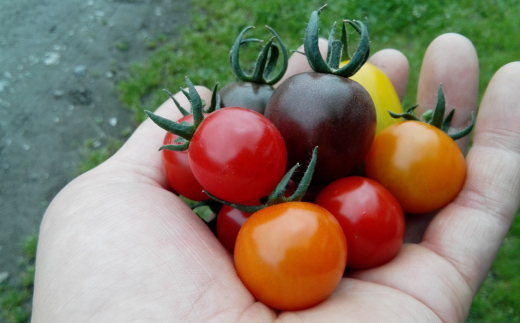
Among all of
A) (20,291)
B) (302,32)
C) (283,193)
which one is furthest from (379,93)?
(20,291)

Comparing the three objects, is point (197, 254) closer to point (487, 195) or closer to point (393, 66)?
point (487, 195)

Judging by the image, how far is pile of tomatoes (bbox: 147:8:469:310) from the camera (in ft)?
4.27

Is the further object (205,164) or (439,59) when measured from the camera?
(439,59)

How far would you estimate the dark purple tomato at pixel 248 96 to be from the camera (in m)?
1.77

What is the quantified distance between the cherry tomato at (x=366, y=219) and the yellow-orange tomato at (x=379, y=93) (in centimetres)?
41

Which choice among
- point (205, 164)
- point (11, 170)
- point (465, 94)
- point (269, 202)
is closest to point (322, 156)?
point (269, 202)

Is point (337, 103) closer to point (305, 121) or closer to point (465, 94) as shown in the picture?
point (305, 121)

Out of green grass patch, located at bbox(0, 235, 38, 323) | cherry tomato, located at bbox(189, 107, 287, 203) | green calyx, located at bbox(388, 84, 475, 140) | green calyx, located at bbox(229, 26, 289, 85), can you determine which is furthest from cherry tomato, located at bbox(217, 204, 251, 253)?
green grass patch, located at bbox(0, 235, 38, 323)

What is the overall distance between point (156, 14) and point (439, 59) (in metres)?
2.86

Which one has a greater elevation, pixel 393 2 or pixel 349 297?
pixel 393 2

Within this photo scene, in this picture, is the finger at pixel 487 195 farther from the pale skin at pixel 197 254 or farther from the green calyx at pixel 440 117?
the green calyx at pixel 440 117

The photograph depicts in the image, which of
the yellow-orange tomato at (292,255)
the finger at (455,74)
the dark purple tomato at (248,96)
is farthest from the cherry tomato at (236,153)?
the finger at (455,74)

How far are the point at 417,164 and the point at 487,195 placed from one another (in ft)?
1.15

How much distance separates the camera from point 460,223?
1.71 meters
